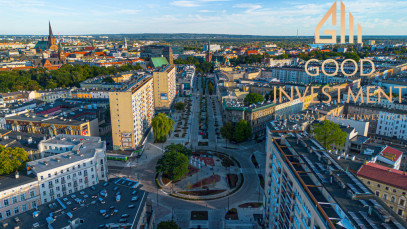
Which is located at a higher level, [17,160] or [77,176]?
[17,160]

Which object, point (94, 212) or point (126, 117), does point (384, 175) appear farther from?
point (126, 117)

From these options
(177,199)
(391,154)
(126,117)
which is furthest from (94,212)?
(391,154)

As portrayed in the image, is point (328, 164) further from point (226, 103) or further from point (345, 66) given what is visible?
point (345, 66)

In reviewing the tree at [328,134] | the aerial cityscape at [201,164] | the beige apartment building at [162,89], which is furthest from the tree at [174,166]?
the beige apartment building at [162,89]

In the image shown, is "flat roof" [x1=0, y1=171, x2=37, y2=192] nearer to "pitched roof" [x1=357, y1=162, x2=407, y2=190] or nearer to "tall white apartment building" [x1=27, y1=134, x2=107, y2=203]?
"tall white apartment building" [x1=27, y1=134, x2=107, y2=203]

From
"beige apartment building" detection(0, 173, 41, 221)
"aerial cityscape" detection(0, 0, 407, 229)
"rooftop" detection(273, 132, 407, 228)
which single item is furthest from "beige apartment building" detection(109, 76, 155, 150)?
"rooftop" detection(273, 132, 407, 228)

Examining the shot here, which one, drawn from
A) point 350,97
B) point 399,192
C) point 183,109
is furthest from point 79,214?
point 350,97
